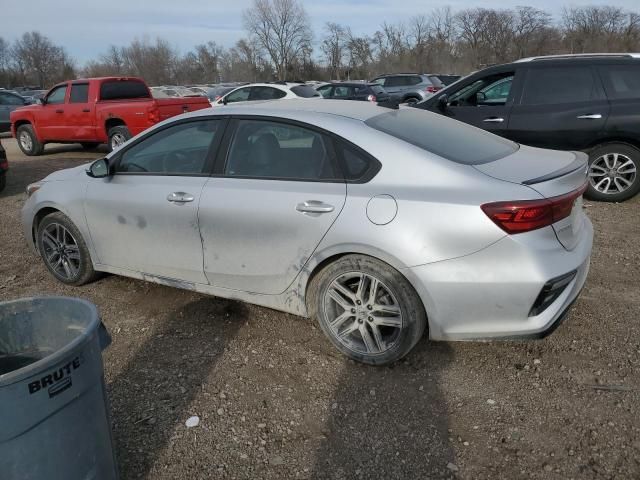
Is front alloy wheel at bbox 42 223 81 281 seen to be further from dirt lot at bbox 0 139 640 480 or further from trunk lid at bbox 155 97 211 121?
trunk lid at bbox 155 97 211 121

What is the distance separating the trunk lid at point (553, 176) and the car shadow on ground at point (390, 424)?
41.2 inches

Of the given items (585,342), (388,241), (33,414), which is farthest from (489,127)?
(33,414)

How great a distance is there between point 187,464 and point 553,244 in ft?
6.99

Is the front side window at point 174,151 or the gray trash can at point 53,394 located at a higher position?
the front side window at point 174,151

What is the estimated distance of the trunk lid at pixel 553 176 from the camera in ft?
9.29

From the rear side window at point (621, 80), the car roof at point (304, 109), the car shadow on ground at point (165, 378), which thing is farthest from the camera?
the rear side window at point (621, 80)

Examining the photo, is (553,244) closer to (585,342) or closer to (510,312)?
(510,312)

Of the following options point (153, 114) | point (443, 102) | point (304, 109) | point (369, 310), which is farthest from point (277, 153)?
point (153, 114)

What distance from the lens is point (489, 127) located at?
707 cm

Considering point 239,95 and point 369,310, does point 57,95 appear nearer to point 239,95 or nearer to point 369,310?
point 239,95

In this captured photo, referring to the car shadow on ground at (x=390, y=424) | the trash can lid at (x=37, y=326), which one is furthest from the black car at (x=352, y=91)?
the trash can lid at (x=37, y=326)

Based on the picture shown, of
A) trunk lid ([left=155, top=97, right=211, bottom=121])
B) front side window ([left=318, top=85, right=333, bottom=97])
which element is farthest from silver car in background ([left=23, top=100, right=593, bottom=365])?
front side window ([left=318, top=85, right=333, bottom=97])

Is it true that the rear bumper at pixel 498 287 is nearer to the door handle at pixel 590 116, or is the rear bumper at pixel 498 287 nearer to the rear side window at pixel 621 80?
the door handle at pixel 590 116

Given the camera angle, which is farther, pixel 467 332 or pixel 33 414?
pixel 467 332
